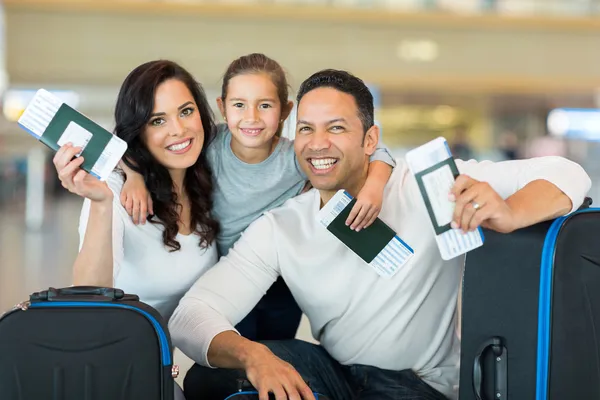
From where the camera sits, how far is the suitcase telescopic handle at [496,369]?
195 cm

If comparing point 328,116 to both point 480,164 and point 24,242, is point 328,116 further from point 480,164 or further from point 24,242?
point 24,242

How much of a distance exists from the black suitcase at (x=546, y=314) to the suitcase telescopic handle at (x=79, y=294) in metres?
0.96

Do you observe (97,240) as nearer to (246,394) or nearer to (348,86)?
(246,394)

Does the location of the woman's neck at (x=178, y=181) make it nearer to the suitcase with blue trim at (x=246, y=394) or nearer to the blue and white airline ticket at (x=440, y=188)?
the suitcase with blue trim at (x=246, y=394)

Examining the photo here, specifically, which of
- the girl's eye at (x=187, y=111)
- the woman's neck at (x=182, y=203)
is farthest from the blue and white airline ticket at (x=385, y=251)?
the girl's eye at (x=187, y=111)

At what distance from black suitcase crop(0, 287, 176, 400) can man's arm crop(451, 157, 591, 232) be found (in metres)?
0.81

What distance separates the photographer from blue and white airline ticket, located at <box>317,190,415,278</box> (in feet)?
6.98

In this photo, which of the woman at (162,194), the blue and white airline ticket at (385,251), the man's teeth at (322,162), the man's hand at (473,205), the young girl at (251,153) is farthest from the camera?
the young girl at (251,153)

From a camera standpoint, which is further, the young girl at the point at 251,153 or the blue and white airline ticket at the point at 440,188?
the young girl at the point at 251,153

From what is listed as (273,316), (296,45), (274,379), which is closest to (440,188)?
(274,379)

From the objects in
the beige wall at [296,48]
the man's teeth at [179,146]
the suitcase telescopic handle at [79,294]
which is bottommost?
the suitcase telescopic handle at [79,294]

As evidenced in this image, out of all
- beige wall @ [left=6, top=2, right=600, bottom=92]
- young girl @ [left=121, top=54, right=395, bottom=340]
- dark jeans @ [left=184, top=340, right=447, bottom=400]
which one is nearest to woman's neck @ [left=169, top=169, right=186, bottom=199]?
young girl @ [left=121, top=54, right=395, bottom=340]

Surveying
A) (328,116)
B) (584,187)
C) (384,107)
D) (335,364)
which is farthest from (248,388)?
(384,107)

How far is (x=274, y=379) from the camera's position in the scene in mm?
1920
